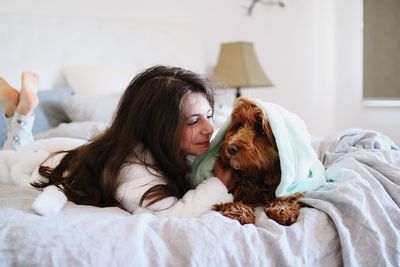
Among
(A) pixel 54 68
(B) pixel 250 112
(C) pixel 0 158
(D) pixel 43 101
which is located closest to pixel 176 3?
(A) pixel 54 68

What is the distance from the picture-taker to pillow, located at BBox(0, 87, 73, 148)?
2051 mm

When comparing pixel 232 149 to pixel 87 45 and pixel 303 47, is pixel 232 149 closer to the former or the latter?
pixel 87 45

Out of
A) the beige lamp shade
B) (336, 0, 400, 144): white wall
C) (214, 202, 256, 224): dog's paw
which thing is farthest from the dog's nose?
(336, 0, 400, 144): white wall

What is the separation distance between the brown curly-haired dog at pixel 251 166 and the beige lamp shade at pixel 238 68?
1937 mm

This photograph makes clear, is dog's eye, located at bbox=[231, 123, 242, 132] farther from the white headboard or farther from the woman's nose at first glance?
the white headboard

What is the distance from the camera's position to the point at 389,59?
299 cm

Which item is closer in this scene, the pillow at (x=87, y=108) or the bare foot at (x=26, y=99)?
the bare foot at (x=26, y=99)

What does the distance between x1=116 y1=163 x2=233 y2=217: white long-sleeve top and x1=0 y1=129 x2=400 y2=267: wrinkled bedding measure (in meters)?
0.05

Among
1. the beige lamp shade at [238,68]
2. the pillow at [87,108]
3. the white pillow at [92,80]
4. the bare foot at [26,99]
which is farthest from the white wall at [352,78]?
the bare foot at [26,99]

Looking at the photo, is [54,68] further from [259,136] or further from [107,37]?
[259,136]

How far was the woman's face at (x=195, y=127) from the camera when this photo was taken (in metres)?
1.07

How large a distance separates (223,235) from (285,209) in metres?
0.21

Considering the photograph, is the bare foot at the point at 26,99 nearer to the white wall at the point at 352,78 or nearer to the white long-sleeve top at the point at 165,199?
the white long-sleeve top at the point at 165,199

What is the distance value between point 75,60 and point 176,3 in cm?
94
